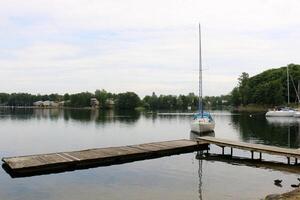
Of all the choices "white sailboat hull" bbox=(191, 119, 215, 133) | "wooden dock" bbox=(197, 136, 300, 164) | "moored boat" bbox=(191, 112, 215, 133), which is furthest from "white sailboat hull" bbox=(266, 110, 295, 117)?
"wooden dock" bbox=(197, 136, 300, 164)

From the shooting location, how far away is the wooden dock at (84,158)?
25509 mm

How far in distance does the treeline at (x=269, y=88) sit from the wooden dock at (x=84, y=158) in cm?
11731

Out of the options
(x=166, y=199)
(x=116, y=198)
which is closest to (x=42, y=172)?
(x=116, y=198)

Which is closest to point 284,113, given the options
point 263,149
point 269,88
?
point 269,88

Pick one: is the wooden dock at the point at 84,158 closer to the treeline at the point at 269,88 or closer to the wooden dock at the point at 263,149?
→ the wooden dock at the point at 263,149

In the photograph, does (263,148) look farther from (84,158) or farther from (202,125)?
(202,125)

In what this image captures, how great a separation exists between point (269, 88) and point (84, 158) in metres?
143

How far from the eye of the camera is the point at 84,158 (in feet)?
92.1

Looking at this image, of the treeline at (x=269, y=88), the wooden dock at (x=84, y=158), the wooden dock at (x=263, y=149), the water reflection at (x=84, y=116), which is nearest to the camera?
the wooden dock at (x=84, y=158)

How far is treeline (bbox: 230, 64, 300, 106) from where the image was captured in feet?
516

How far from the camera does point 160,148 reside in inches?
1325

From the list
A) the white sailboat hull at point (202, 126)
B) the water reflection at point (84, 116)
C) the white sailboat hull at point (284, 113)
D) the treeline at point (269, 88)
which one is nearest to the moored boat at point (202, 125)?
the white sailboat hull at point (202, 126)

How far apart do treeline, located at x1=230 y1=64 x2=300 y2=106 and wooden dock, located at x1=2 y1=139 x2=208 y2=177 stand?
117 metres

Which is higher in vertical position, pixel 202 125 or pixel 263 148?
pixel 202 125
